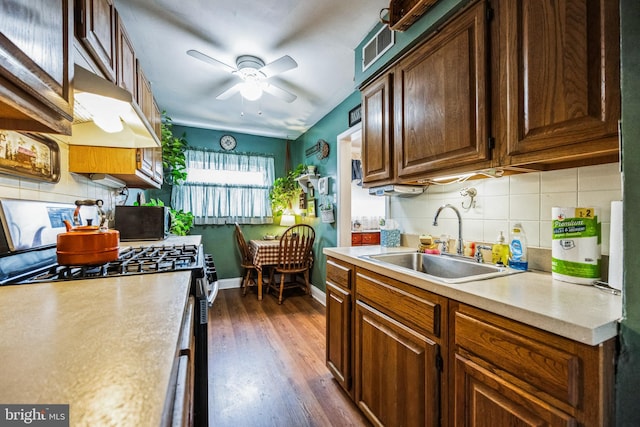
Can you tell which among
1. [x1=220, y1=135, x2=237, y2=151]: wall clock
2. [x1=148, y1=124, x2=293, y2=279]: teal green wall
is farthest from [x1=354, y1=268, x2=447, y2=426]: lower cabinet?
[x1=220, y1=135, x2=237, y2=151]: wall clock

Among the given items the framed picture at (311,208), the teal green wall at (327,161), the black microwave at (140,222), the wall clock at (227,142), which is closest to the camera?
the black microwave at (140,222)

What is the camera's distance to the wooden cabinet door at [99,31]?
108 centimetres

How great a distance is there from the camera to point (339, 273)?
1744 millimetres

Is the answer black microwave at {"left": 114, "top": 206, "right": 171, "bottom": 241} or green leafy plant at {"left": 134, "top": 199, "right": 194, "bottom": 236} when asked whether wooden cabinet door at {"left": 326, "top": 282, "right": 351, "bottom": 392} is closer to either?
black microwave at {"left": 114, "top": 206, "right": 171, "bottom": 241}

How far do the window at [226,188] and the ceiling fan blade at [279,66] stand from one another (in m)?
2.13

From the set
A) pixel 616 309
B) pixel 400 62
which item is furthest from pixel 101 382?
pixel 400 62

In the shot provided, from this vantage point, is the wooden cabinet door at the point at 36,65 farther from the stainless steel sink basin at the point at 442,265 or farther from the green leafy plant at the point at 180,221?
the green leafy plant at the point at 180,221

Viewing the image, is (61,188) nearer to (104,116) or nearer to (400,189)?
(104,116)

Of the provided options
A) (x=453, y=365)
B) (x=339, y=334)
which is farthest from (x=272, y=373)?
(x=453, y=365)

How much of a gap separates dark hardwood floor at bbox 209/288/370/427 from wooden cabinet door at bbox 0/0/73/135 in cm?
159

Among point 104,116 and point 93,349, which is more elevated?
point 104,116

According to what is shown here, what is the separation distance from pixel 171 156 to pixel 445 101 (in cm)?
314

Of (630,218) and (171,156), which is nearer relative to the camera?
(630,218)

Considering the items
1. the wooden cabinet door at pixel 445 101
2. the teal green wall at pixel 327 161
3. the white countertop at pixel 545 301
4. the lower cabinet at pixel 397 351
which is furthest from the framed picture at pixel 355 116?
the white countertop at pixel 545 301
